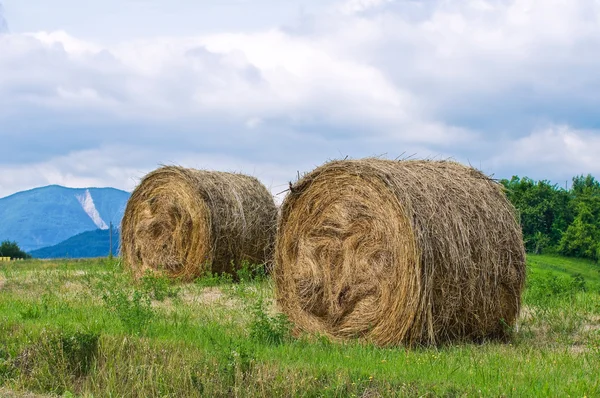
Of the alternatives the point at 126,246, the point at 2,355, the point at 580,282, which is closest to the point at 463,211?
the point at 2,355

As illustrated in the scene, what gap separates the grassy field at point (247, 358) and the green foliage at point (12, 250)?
3404 cm

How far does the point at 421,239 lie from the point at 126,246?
1132cm

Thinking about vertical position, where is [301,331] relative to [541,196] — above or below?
below

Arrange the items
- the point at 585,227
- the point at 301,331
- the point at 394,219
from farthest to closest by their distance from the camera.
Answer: the point at 585,227, the point at 301,331, the point at 394,219

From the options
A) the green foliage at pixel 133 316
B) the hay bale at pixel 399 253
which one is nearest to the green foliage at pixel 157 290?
the hay bale at pixel 399 253

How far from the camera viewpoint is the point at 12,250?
44.6 metres

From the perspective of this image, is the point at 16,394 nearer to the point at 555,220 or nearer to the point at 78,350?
the point at 78,350

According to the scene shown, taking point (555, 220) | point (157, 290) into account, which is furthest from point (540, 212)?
point (157, 290)

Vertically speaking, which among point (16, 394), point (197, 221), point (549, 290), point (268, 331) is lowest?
point (16, 394)

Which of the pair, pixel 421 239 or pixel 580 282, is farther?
pixel 580 282

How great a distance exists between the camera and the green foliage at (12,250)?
144 feet

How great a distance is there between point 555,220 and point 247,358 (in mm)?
29962

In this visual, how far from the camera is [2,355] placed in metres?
9.34

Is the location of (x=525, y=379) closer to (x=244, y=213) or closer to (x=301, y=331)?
(x=301, y=331)
